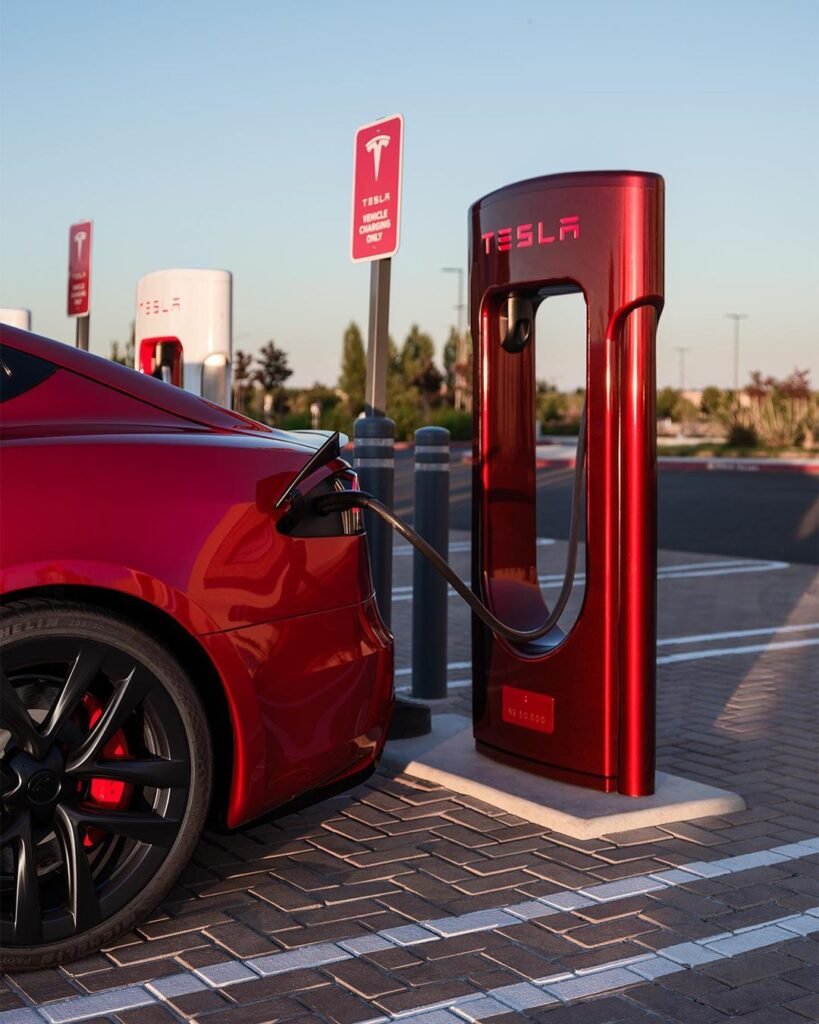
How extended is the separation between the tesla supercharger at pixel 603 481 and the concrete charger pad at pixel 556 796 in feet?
0.26

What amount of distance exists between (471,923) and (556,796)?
1.05m

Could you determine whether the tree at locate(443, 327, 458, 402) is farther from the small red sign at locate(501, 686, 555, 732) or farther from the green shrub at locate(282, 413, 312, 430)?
the small red sign at locate(501, 686, 555, 732)

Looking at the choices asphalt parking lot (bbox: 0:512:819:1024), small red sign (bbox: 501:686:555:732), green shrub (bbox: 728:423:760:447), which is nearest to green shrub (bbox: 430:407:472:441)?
green shrub (bbox: 728:423:760:447)

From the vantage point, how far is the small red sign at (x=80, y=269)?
11.6 meters

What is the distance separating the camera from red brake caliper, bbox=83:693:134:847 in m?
3.21

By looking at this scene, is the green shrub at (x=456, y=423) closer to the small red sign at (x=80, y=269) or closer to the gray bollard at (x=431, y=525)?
the small red sign at (x=80, y=269)

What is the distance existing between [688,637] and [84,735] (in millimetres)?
5383

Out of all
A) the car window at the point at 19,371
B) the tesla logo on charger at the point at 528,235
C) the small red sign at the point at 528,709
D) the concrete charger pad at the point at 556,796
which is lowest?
the concrete charger pad at the point at 556,796

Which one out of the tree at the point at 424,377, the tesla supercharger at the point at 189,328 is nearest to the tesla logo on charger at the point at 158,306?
the tesla supercharger at the point at 189,328

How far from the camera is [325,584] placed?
353 centimetres

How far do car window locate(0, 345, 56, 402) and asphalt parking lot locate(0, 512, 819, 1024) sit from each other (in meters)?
1.33

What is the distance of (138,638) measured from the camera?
3.13 m

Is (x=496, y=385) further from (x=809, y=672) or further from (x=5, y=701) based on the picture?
(x=809, y=672)

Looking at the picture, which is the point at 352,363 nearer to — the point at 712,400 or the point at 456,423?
the point at 456,423
